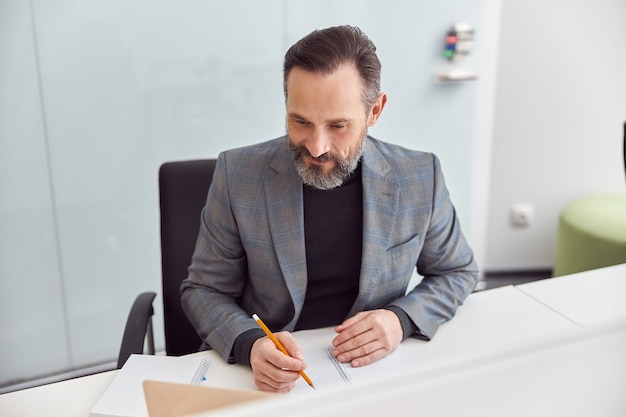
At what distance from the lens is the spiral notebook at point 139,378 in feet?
3.18

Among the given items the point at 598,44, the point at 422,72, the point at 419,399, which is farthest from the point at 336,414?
the point at 598,44

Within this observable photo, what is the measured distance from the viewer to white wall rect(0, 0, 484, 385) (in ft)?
6.98

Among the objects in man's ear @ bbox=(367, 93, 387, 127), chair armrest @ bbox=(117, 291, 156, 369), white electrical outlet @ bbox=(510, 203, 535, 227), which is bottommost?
white electrical outlet @ bbox=(510, 203, 535, 227)

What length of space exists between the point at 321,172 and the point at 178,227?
442mm

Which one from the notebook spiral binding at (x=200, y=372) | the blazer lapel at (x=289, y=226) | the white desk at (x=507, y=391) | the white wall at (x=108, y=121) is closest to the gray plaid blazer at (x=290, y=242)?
the blazer lapel at (x=289, y=226)

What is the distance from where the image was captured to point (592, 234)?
2.52 meters

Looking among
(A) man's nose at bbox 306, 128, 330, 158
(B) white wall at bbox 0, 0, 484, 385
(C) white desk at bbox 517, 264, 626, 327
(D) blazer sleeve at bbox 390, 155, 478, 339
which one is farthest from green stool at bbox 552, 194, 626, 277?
(A) man's nose at bbox 306, 128, 330, 158

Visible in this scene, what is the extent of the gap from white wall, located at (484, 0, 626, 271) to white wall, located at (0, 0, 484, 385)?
56cm

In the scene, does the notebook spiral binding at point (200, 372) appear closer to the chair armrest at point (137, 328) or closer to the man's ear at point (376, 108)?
the chair armrest at point (137, 328)

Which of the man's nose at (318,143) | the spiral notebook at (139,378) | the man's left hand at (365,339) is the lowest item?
the spiral notebook at (139,378)

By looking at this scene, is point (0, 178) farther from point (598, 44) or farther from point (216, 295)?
point (598, 44)

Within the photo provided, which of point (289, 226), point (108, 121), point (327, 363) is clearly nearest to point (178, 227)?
point (289, 226)

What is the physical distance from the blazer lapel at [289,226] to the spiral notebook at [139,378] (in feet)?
0.83

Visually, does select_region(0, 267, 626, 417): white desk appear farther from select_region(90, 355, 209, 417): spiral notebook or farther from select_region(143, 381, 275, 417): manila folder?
select_region(90, 355, 209, 417): spiral notebook
